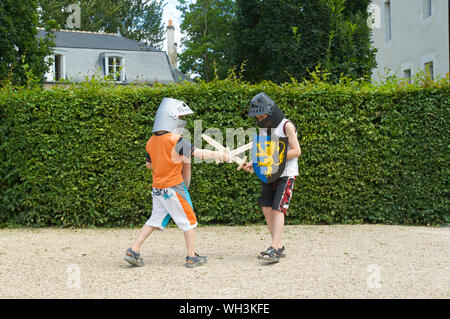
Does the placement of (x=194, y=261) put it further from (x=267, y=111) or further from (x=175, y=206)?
(x=267, y=111)

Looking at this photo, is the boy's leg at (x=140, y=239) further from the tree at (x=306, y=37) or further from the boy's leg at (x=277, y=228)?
the tree at (x=306, y=37)

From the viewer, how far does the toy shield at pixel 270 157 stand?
5.30m

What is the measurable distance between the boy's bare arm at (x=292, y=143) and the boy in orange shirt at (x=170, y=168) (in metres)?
0.74

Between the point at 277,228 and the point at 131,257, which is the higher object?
the point at 277,228

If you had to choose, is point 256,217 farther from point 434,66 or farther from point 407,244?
point 434,66

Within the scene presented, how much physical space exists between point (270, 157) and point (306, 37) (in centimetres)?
961

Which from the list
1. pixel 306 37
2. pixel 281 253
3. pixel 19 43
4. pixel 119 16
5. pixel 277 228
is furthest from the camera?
pixel 119 16

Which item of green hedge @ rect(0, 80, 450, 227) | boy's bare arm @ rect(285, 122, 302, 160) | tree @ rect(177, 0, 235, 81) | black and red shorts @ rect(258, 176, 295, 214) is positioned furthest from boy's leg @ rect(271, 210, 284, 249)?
tree @ rect(177, 0, 235, 81)

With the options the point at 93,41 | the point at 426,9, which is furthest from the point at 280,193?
the point at 93,41

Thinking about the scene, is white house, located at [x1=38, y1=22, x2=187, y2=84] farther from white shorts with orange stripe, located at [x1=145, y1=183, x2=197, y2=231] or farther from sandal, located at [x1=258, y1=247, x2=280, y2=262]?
sandal, located at [x1=258, y1=247, x2=280, y2=262]

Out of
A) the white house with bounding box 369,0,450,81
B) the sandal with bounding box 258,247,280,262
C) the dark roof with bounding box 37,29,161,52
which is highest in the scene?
the dark roof with bounding box 37,29,161,52

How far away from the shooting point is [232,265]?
528cm

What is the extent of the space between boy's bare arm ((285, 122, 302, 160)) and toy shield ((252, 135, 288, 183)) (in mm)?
54

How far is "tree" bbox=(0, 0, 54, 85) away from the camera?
9.64 metres
